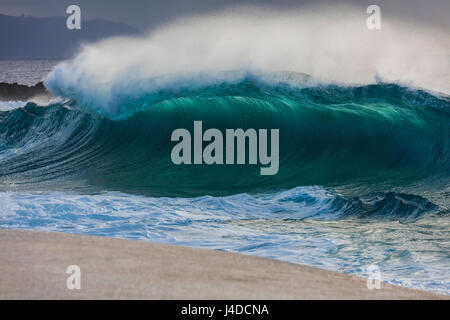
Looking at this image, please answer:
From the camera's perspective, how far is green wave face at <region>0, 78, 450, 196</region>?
9578mm

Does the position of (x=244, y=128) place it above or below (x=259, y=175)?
above

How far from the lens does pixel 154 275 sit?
331 cm

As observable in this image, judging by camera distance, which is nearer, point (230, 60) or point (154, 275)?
point (154, 275)

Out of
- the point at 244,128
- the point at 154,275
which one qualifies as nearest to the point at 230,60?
the point at 244,128

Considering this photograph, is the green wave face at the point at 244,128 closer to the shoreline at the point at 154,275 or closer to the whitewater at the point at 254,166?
the whitewater at the point at 254,166

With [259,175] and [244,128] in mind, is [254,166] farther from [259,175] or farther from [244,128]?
[244,128]

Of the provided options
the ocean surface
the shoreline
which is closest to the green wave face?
the ocean surface

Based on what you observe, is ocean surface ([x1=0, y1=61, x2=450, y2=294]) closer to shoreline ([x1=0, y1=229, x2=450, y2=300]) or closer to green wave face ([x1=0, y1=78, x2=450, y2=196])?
green wave face ([x1=0, y1=78, x2=450, y2=196])

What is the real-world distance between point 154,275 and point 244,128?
28.8 feet

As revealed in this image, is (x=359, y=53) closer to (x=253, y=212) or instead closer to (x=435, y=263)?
(x=253, y=212)

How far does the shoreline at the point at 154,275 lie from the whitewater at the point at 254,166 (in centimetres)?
115

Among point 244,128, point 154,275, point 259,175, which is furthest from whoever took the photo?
point 244,128
